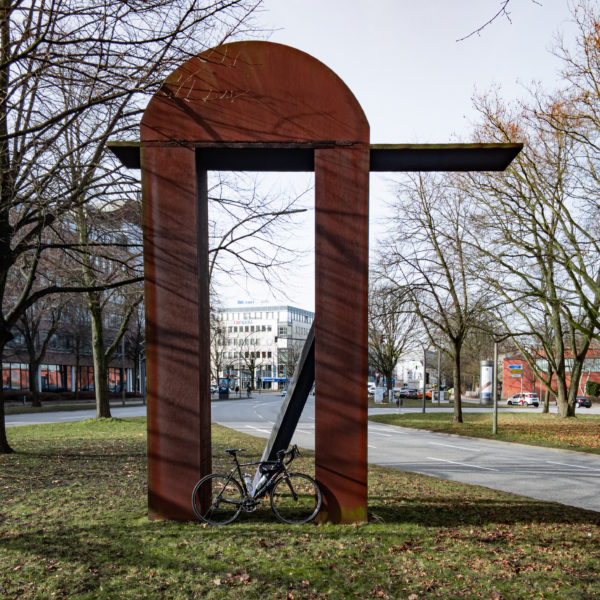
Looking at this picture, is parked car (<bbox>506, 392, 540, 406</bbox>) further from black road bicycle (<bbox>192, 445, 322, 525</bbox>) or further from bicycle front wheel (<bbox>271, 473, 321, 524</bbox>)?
black road bicycle (<bbox>192, 445, 322, 525</bbox>)

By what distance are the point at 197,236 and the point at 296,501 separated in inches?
147

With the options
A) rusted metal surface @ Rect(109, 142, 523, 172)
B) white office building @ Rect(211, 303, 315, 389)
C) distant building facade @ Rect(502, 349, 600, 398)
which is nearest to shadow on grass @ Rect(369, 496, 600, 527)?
rusted metal surface @ Rect(109, 142, 523, 172)

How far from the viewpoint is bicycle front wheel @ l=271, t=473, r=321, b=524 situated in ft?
22.7

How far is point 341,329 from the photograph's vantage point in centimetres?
696

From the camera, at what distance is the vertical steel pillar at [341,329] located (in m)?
6.88

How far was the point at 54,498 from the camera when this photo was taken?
827 cm

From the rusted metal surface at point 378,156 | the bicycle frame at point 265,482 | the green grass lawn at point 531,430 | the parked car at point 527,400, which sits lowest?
the parked car at point 527,400

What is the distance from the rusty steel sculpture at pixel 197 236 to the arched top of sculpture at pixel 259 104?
0.01m

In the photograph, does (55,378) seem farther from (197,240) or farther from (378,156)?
(378,156)

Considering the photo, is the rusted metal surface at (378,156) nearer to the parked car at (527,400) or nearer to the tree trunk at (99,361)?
the tree trunk at (99,361)

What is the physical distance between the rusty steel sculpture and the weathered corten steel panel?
0.01 meters

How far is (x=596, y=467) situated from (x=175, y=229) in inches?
514

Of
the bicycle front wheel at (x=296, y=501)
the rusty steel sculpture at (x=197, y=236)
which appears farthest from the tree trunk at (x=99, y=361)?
the rusty steel sculpture at (x=197, y=236)

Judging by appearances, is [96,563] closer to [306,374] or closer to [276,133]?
[306,374]
